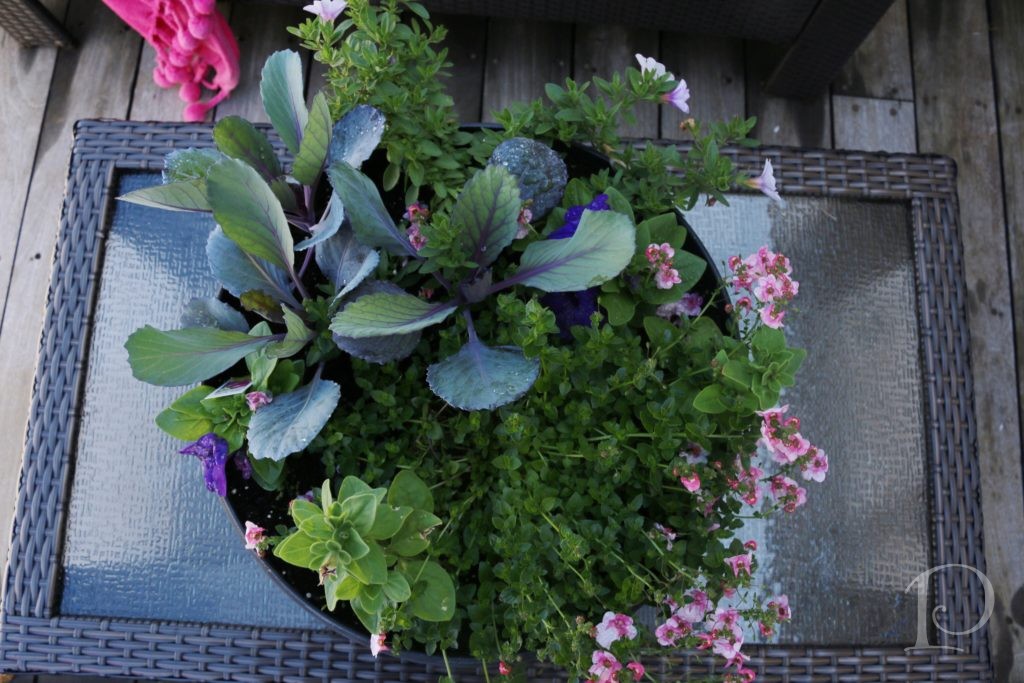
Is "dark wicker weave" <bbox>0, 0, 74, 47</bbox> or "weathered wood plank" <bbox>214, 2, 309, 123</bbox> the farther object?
"weathered wood plank" <bbox>214, 2, 309, 123</bbox>

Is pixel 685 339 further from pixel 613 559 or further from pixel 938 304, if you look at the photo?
pixel 938 304

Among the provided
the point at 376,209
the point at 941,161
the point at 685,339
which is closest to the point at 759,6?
the point at 941,161

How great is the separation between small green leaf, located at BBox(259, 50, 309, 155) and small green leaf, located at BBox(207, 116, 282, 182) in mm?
23

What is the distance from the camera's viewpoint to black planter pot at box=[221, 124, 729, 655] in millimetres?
758

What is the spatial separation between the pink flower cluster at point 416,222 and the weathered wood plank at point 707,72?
92cm

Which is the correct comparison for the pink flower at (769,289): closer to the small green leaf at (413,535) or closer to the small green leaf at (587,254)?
the small green leaf at (587,254)

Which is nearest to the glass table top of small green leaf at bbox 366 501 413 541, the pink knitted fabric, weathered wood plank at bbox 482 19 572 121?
small green leaf at bbox 366 501 413 541

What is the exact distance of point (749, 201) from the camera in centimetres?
104

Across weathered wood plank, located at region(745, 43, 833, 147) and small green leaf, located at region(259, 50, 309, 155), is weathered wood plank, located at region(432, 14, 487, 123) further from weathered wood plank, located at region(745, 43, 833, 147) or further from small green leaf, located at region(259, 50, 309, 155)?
small green leaf, located at region(259, 50, 309, 155)

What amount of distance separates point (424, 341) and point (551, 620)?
29 centimetres

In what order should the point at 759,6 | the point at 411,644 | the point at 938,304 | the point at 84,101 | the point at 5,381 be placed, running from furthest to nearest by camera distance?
the point at 84,101 < the point at 5,381 < the point at 759,6 < the point at 938,304 < the point at 411,644

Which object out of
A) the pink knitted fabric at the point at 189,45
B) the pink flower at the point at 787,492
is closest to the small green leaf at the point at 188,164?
the pink flower at the point at 787,492

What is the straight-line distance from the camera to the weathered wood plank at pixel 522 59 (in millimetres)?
1562

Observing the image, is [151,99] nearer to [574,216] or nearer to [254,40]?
[254,40]
